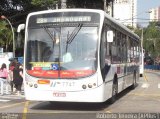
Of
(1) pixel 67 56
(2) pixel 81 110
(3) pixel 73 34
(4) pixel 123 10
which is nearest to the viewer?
(1) pixel 67 56

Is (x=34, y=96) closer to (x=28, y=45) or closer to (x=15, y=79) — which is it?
(x=28, y=45)

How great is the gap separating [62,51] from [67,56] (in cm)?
23

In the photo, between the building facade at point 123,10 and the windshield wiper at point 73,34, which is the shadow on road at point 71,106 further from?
the building facade at point 123,10

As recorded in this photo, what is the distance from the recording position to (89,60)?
1427 cm

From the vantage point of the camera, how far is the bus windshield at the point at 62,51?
46.8 ft

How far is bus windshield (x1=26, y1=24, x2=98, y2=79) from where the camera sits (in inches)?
561

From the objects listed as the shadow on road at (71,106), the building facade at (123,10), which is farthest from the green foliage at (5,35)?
the shadow on road at (71,106)

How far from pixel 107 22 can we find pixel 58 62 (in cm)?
229

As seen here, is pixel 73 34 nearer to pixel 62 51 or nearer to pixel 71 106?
pixel 62 51

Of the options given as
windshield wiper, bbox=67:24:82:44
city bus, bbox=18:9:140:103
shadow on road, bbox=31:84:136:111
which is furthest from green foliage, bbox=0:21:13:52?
windshield wiper, bbox=67:24:82:44

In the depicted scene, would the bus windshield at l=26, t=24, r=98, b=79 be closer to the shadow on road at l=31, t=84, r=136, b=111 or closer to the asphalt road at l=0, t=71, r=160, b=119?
the asphalt road at l=0, t=71, r=160, b=119

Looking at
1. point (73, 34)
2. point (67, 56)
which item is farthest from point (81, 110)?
point (73, 34)

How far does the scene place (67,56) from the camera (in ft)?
47.1

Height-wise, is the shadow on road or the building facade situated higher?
the building facade
